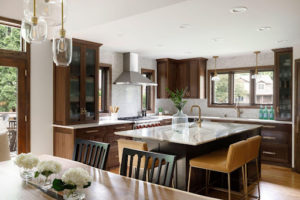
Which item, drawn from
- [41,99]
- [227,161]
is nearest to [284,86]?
[227,161]

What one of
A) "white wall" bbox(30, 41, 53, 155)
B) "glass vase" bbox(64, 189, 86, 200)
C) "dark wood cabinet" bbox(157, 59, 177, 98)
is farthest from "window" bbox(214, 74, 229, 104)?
"glass vase" bbox(64, 189, 86, 200)

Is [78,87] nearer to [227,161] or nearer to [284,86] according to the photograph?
[227,161]

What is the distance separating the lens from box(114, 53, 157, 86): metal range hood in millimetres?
5632

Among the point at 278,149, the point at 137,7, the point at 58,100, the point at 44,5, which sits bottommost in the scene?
the point at 278,149

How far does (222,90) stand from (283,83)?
69.0 inches

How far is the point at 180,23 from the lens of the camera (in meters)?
3.60

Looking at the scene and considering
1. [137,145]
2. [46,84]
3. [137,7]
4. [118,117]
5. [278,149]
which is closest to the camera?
[137,7]

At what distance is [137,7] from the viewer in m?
2.72

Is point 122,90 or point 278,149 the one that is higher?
point 122,90

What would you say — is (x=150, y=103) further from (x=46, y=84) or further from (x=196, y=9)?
(x=196, y=9)

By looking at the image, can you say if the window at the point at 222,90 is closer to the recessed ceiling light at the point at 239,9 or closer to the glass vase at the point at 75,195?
the recessed ceiling light at the point at 239,9

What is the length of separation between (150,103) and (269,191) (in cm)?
379

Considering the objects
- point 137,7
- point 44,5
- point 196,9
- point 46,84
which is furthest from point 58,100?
point 44,5

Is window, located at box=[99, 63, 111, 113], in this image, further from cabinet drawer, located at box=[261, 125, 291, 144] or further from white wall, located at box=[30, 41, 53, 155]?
cabinet drawer, located at box=[261, 125, 291, 144]
